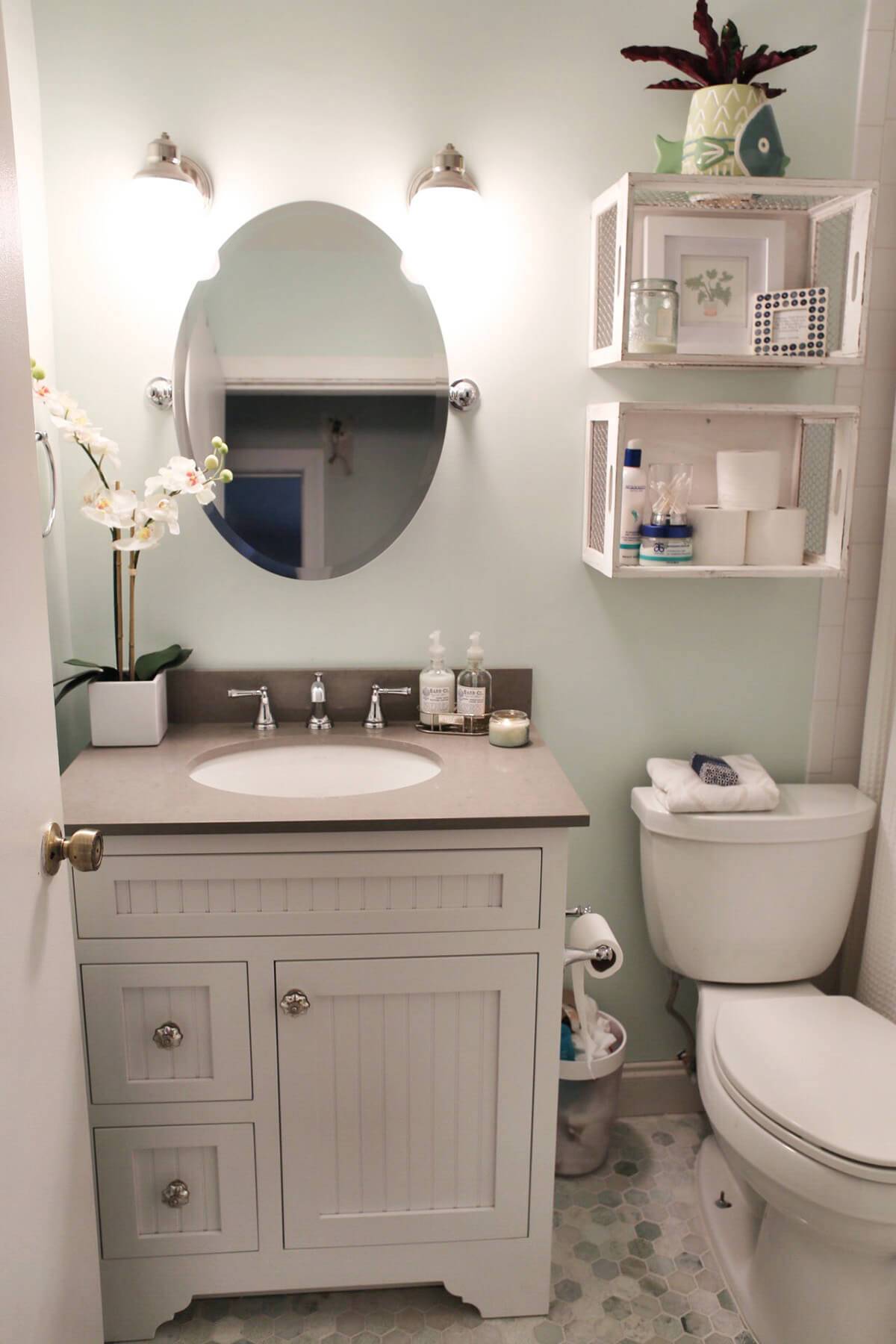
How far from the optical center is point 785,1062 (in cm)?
159

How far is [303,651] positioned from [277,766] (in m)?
0.23

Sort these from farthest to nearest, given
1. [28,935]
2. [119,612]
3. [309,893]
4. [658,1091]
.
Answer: [658,1091], [119,612], [309,893], [28,935]

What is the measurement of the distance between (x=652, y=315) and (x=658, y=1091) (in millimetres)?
1524

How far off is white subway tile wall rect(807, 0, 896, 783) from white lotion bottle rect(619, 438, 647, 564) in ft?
1.43

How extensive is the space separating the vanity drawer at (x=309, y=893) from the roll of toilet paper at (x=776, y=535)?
2.30 feet

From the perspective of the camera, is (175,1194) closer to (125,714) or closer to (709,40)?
(125,714)

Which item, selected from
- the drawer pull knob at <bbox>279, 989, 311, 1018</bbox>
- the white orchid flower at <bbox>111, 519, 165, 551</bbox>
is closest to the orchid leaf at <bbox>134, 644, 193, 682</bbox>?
the white orchid flower at <bbox>111, 519, 165, 551</bbox>

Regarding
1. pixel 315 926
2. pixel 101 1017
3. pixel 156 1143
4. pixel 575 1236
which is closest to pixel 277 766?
pixel 315 926

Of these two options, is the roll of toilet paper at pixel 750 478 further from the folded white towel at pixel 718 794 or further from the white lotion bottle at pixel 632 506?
the folded white towel at pixel 718 794

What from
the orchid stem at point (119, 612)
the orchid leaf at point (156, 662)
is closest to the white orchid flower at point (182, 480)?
the orchid stem at point (119, 612)

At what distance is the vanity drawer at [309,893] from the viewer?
1.49 metres

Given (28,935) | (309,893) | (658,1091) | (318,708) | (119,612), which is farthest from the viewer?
(658,1091)

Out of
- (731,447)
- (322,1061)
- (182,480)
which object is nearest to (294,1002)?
(322,1061)

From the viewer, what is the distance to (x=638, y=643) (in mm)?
2002
